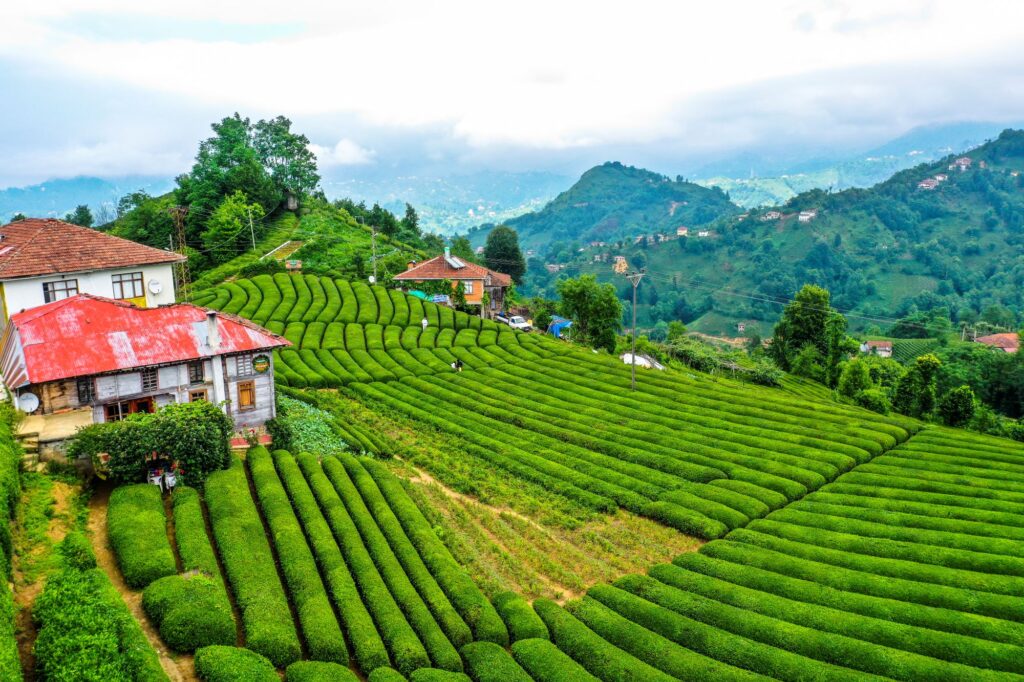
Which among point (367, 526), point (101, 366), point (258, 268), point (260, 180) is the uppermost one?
point (260, 180)

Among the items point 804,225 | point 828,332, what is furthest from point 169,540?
point 804,225

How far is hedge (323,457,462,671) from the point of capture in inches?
818

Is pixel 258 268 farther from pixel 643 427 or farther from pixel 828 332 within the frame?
pixel 828 332

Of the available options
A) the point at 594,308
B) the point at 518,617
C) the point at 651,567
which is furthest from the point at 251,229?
the point at 518,617

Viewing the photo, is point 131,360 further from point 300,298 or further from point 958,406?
point 958,406

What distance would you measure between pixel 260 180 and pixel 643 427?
77883 millimetres

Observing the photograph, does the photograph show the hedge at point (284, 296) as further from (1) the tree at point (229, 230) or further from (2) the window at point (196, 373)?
(2) the window at point (196, 373)

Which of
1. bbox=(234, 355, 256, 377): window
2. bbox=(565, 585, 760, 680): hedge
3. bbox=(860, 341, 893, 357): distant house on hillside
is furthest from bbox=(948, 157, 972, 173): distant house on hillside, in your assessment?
bbox=(565, 585, 760, 680): hedge

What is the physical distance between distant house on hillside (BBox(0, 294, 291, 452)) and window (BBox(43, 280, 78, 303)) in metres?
3.87

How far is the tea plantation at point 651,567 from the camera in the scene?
67.0 ft

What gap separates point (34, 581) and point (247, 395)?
57.0 ft

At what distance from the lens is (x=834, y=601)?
2366cm

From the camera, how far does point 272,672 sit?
18.5m

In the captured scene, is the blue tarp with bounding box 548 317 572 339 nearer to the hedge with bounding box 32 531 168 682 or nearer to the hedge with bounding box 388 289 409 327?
the hedge with bounding box 388 289 409 327
